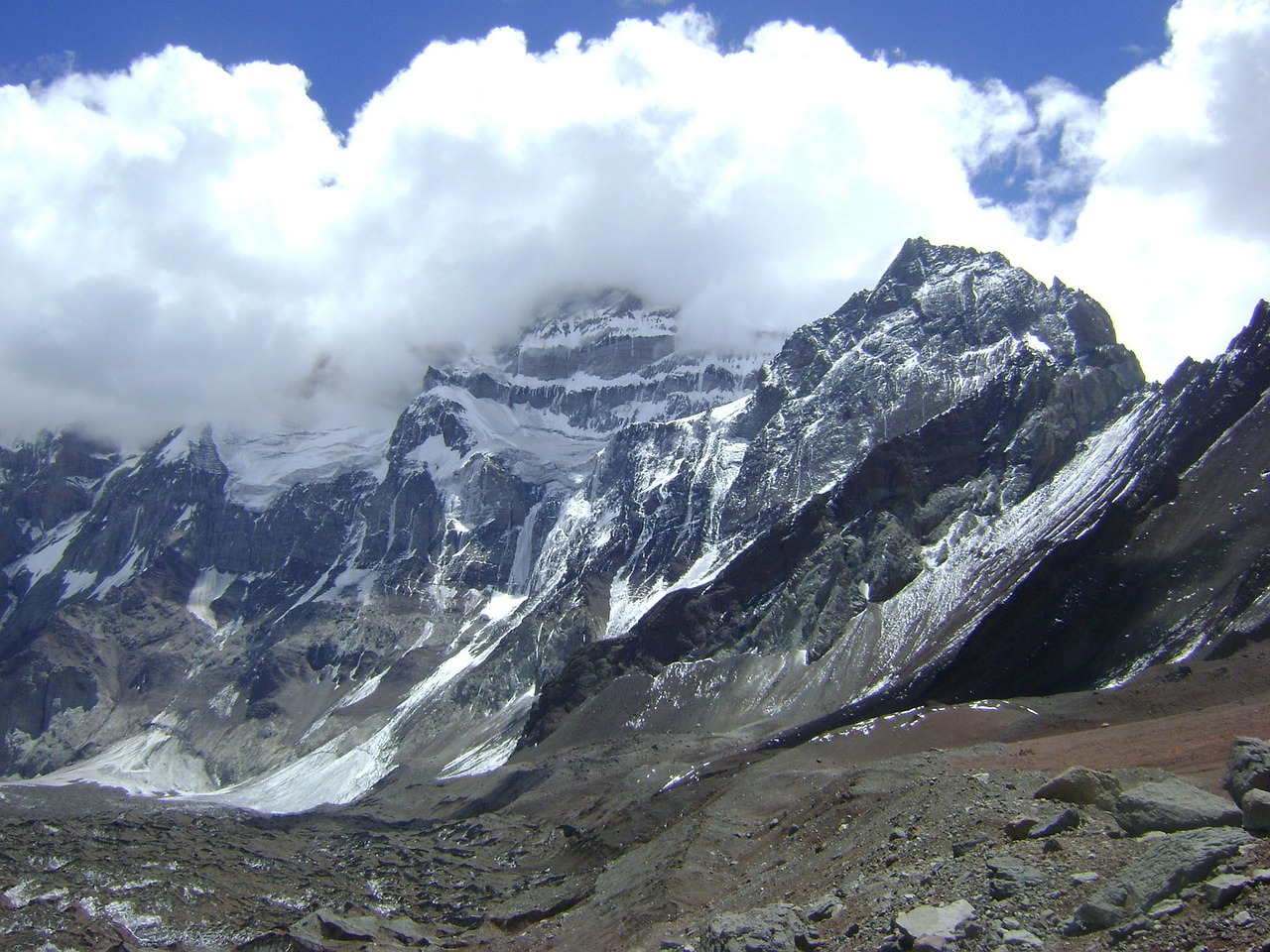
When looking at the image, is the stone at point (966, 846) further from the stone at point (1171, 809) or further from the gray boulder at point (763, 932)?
the gray boulder at point (763, 932)

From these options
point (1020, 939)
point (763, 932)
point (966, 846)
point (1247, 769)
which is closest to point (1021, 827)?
point (966, 846)

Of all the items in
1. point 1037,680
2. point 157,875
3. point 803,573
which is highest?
point 803,573

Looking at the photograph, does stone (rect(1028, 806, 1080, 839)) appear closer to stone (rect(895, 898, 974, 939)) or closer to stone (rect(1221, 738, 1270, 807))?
stone (rect(1221, 738, 1270, 807))

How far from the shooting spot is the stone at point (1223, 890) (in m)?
24.4

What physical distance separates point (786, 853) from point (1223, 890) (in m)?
38.4

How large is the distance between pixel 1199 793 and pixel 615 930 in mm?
32997

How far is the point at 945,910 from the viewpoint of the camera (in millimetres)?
30047

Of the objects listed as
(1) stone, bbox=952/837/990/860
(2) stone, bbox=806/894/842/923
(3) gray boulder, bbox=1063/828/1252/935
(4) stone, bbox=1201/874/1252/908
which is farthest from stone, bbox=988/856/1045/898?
(4) stone, bbox=1201/874/1252/908

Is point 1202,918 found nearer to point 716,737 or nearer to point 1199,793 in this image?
point 1199,793

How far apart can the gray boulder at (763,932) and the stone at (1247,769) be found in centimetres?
1178

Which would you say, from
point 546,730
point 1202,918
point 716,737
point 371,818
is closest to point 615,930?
point 1202,918

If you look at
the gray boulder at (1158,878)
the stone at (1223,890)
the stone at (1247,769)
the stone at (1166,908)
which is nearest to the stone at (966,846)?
the stone at (1247,769)

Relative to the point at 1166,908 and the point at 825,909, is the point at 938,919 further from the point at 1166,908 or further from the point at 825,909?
the point at 825,909

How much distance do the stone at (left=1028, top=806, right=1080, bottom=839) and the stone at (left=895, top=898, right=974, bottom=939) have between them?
5.11 meters
